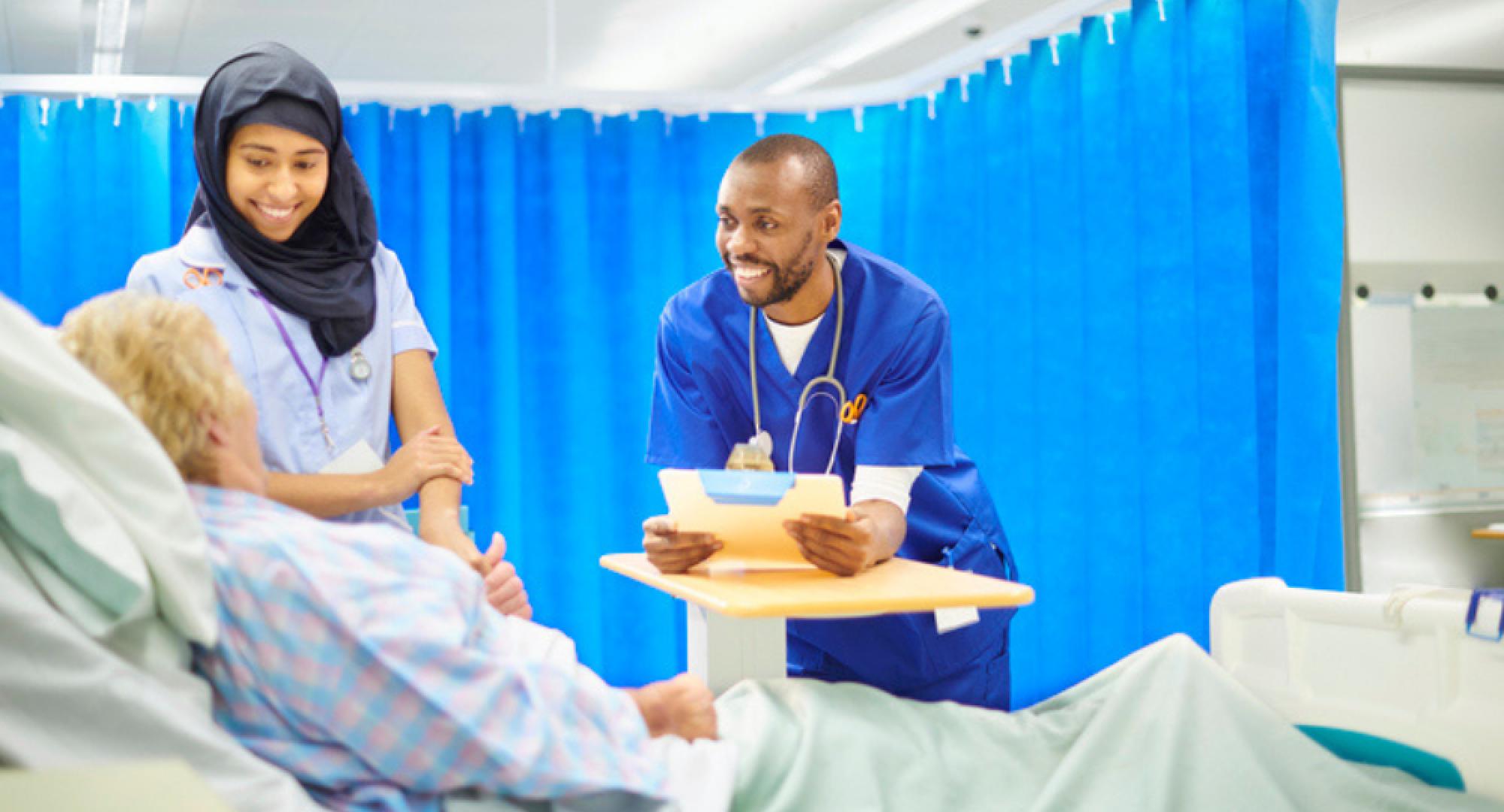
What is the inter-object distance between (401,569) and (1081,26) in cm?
261

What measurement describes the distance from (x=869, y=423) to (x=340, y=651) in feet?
3.80

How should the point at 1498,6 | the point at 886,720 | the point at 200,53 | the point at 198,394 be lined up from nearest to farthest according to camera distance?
1. the point at 198,394
2. the point at 886,720
3. the point at 1498,6
4. the point at 200,53

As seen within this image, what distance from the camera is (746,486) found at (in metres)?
1.76

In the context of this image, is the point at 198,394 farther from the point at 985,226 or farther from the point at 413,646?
the point at 985,226

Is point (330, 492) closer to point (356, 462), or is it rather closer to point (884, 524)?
point (356, 462)

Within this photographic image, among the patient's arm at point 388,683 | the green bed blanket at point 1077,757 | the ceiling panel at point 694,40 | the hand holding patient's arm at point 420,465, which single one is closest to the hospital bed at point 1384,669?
the green bed blanket at point 1077,757

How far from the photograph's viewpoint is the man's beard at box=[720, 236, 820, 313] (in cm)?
219

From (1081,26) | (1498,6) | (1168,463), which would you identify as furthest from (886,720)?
(1498,6)

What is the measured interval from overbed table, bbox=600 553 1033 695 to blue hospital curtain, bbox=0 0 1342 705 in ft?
4.45

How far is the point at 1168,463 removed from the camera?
3.09 meters

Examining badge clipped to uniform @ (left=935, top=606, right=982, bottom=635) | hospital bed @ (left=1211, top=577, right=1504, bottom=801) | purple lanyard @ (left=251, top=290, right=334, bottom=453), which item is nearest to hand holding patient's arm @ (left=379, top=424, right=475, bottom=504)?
purple lanyard @ (left=251, top=290, right=334, bottom=453)

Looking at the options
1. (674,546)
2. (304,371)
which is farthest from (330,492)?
(674,546)

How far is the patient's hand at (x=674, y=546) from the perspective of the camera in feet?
6.06

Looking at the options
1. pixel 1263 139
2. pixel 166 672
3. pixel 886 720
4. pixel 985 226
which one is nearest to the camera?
pixel 166 672
